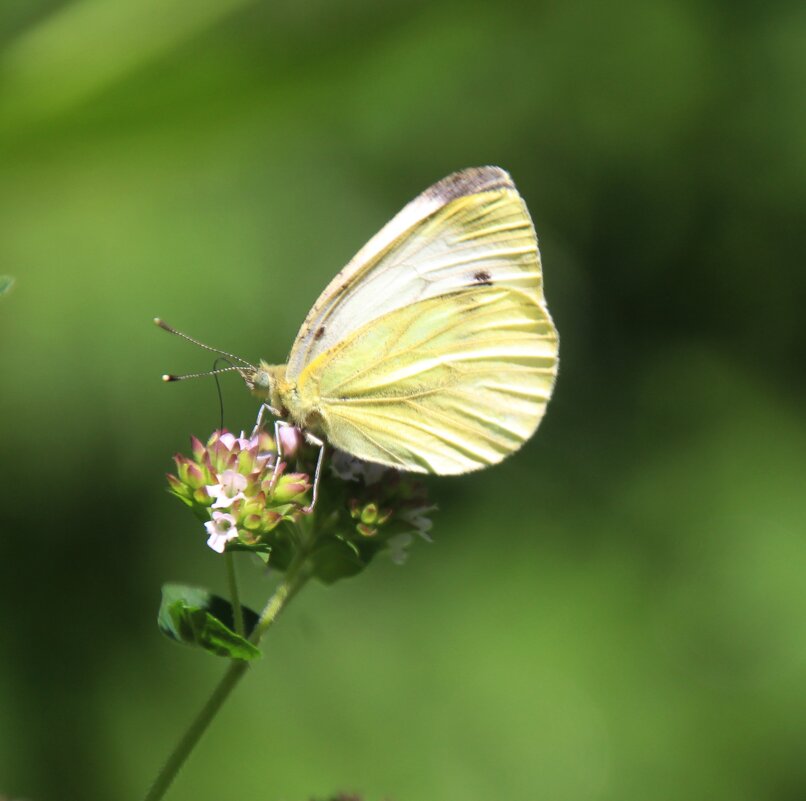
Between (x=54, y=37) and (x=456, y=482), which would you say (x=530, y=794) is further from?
(x=54, y=37)

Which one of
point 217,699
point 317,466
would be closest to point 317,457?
point 317,466

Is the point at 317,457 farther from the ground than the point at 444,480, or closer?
farther from the ground

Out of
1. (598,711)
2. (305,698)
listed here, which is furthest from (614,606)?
(305,698)

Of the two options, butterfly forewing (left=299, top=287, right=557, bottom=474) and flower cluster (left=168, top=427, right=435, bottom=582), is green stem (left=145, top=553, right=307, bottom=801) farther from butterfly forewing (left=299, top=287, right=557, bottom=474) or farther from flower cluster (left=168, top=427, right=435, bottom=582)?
butterfly forewing (left=299, top=287, right=557, bottom=474)

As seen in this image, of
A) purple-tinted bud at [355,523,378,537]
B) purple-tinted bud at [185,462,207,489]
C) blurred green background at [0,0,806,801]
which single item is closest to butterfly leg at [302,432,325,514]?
purple-tinted bud at [355,523,378,537]

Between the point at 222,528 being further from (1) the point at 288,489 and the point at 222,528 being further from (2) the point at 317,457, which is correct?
(2) the point at 317,457

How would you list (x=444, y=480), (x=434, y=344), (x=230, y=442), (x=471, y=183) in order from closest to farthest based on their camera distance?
(x=230, y=442) → (x=471, y=183) → (x=434, y=344) → (x=444, y=480)

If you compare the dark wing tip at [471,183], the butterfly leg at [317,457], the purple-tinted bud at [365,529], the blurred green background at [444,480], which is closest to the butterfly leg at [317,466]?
the butterfly leg at [317,457]
